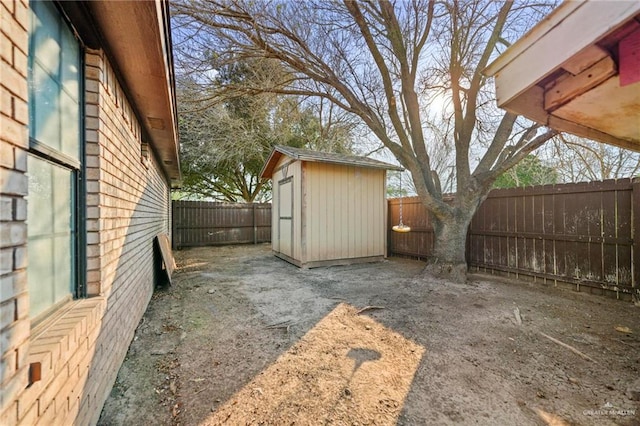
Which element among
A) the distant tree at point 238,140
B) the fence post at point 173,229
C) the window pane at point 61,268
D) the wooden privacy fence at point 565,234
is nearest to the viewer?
the window pane at point 61,268

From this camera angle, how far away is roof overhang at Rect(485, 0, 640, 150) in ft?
3.55

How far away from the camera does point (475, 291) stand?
438 centimetres

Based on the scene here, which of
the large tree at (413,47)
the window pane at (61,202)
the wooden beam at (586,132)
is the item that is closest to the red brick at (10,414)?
the window pane at (61,202)

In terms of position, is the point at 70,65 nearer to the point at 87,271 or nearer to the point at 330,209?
the point at 87,271

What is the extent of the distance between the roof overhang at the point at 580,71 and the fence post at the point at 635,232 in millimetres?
2529

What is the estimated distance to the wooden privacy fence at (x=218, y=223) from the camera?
10.0 metres

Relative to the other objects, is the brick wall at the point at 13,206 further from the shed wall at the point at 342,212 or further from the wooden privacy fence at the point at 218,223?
the wooden privacy fence at the point at 218,223

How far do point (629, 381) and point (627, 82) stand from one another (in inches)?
90.2

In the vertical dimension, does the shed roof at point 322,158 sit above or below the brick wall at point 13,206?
above

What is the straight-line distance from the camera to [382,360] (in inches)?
94.3

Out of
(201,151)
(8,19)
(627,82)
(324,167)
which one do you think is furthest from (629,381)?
(201,151)

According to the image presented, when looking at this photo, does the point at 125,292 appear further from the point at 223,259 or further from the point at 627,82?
the point at 223,259

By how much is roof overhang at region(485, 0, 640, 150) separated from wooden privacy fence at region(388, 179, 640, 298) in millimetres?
2727

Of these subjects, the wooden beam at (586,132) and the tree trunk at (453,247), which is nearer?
the wooden beam at (586,132)
